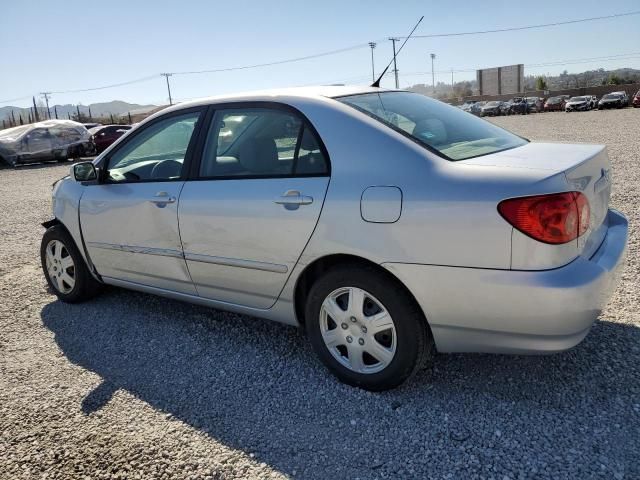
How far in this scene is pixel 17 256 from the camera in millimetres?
6703

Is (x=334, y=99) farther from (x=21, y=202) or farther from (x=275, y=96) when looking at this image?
(x=21, y=202)

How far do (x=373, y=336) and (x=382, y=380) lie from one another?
0.79ft

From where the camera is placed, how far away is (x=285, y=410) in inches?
113

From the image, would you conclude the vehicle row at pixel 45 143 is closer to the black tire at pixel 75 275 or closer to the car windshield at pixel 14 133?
the car windshield at pixel 14 133

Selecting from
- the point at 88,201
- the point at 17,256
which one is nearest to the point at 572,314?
the point at 88,201

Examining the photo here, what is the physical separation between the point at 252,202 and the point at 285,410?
1.17 m

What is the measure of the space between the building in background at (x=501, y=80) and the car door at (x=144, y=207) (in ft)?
302

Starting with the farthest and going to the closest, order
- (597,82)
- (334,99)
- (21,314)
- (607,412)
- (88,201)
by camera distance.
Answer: (597,82), (21,314), (88,201), (334,99), (607,412)

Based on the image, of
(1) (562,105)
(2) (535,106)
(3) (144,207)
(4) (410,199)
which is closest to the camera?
(4) (410,199)

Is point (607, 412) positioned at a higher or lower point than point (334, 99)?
lower

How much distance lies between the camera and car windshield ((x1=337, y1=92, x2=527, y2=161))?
284 cm

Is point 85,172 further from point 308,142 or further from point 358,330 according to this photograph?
point 358,330

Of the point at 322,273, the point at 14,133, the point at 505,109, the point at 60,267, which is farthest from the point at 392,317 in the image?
the point at 505,109

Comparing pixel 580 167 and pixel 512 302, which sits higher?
pixel 580 167
